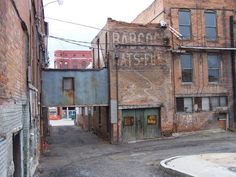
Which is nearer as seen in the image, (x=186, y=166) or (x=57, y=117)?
(x=186, y=166)

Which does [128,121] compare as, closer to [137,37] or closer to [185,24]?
[137,37]

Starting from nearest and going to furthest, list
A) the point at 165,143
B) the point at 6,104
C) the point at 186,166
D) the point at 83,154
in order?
1. the point at 6,104
2. the point at 186,166
3. the point at 83,154
4. the point at 165,143

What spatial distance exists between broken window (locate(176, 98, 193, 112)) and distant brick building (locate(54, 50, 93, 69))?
61961 mm

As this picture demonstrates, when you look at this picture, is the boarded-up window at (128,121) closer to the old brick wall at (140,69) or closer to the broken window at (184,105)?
the old brick wall at (140,69)

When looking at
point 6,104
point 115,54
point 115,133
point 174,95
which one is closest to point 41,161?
point 115,133

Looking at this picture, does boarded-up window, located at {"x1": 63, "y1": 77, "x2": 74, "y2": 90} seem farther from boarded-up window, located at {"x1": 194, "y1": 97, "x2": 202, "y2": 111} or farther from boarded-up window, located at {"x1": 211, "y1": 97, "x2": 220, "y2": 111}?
boarded-up window, located at {"x1": 211, "y1": 97, "x2": 220, "y2": 111}

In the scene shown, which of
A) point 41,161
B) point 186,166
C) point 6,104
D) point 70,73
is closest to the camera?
point 6,104

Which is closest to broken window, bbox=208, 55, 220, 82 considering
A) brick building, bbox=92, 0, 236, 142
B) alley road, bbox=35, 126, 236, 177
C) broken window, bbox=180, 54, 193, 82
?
brick building, bbox=92, 0, 236, 142

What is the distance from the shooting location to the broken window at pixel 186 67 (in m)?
27.3

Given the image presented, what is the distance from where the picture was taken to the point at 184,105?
89.7ft

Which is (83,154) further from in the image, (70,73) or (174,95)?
(174,95)

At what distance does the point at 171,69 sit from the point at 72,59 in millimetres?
65152

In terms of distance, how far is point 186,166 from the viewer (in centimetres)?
1451

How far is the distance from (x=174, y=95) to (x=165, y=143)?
423 centimetres
